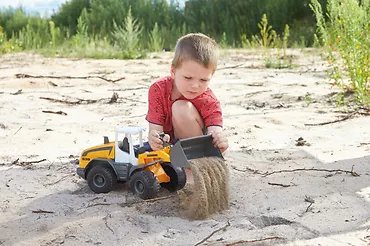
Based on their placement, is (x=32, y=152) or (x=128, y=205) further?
(x=32, y=152)

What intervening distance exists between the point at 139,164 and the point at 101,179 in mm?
272

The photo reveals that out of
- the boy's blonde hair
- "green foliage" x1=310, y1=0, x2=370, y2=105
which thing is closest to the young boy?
the boy's blonde hair

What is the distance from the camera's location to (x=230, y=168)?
3762mm

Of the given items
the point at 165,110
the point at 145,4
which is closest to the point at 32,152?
the point at 165,110

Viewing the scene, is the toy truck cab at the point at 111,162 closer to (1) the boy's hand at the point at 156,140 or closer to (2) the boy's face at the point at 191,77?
(1) the boy's hand at the point at 156,140

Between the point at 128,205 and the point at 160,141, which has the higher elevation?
the point at 160,141

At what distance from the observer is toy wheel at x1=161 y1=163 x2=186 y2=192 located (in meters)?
3.29

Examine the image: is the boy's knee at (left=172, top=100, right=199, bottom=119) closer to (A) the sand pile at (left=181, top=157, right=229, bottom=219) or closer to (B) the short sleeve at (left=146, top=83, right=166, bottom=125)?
(B) the short sleeve at (left=146, top=83, right=166, bottom=125)

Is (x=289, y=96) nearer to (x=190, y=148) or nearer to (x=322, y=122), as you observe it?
(x=322, y=122)

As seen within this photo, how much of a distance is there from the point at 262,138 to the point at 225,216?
1.57m

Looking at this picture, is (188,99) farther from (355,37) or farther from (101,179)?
(355,37)

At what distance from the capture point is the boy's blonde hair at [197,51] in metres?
3.12

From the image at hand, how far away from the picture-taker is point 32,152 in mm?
4129

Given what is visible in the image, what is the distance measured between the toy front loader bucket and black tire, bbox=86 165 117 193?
0.48 meters
